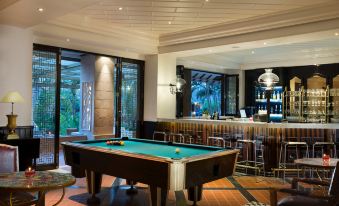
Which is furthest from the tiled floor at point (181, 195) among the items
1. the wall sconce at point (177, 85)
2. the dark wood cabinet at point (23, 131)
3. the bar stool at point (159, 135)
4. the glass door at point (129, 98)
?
the wall sconce at point (177, 85)

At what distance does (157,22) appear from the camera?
7.61m

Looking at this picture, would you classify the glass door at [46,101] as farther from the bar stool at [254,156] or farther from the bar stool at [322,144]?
the bar stool at [322,144]

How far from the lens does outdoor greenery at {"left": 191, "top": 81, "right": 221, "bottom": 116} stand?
505 inches

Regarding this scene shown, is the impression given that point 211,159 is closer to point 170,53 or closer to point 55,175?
point 55,175

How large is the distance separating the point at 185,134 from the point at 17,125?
13.4ft

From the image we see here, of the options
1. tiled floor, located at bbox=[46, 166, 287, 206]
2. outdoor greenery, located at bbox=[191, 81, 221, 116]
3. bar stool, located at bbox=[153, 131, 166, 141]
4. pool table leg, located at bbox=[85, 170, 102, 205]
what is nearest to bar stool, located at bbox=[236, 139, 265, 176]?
tiled floor, located at bbox=[46, 166, 287, 206]

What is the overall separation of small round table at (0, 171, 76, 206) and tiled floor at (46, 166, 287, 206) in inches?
71.4

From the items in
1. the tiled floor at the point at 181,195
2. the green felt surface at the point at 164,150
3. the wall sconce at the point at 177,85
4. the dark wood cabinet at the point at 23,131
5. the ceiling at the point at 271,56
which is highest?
the ceiling at the point at 271,56

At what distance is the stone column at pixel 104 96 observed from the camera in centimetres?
1012

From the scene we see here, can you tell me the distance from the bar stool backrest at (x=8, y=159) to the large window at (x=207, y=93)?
905cm

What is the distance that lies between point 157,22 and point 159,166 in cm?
478

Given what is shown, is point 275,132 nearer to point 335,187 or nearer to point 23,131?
point 335,187

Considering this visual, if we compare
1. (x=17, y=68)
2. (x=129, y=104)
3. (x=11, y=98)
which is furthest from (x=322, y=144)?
(x=17, y=68)

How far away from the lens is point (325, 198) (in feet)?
10.4
